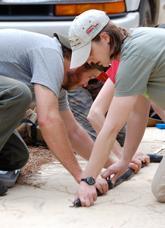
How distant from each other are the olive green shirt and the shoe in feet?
3.26

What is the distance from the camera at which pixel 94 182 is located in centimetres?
381

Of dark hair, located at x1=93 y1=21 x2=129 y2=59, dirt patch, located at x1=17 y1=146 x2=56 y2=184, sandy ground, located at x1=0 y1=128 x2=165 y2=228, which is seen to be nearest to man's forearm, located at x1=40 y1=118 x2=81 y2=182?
sandy ground, located at x1=0 y1=128 x2=165 y2=228

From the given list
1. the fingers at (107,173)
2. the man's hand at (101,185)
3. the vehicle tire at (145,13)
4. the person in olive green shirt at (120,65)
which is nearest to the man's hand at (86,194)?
the person in olive green shirt at (120,65)

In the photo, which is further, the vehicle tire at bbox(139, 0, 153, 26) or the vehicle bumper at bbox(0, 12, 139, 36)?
the vehicle tire at bbox(139, 0, 153, 26)

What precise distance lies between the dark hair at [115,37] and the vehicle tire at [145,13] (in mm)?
2507

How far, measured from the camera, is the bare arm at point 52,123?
3734mm

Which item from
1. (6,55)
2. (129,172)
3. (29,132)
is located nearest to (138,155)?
(129,172)

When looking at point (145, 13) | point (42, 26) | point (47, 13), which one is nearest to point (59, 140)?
Result: point (42, 26)

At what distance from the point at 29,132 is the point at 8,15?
0.98 meters

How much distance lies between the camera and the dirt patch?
4492mm

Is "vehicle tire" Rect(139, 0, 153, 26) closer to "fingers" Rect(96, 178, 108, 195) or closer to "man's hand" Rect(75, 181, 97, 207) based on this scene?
"fingers" Rect(96, 178, 108, 195)

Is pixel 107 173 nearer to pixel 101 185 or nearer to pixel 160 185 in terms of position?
pixel 101 185

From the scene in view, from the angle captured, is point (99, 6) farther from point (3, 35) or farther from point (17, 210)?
point (17, 210)

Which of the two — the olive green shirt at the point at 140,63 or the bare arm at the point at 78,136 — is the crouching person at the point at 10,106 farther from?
the olive green shirt at the point at 140,63
